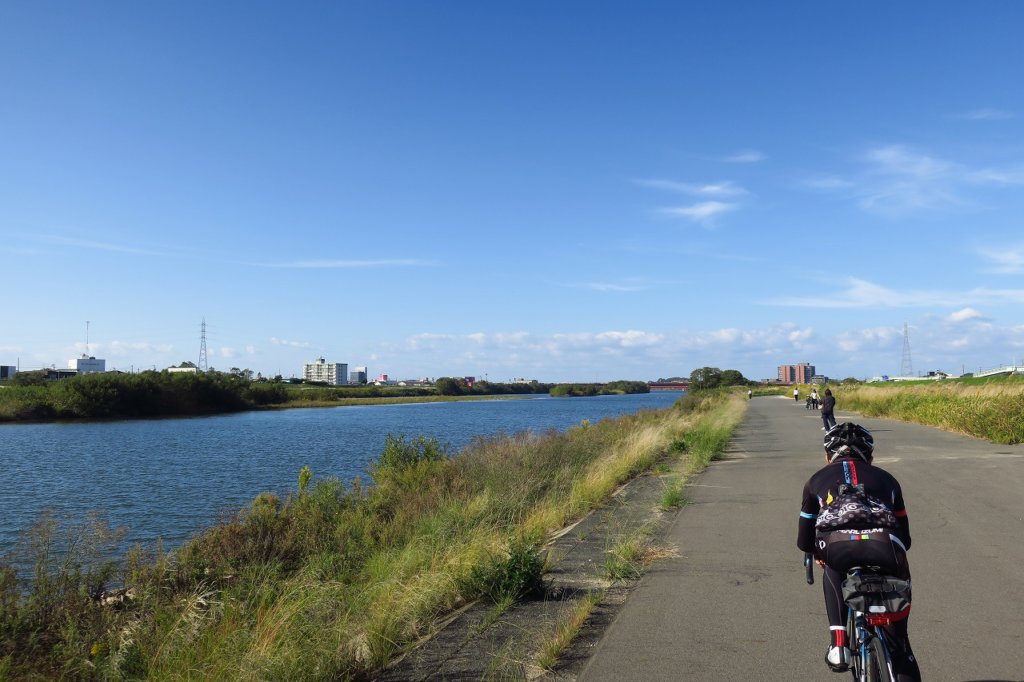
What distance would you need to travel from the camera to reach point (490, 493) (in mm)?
12984

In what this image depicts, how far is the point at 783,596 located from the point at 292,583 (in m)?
4.56

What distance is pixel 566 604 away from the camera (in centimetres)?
646

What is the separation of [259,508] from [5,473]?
18.2 meters

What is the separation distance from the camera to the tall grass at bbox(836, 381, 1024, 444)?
22.7m

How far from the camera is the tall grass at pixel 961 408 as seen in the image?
2270 cm

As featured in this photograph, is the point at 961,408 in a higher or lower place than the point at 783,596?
higher

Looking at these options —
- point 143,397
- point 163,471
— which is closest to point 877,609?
point 163,471

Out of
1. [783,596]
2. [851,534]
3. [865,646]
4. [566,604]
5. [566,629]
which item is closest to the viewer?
[865,646]

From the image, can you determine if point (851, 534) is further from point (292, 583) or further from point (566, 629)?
point (292, 583)

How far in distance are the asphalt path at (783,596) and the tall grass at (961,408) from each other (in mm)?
10230

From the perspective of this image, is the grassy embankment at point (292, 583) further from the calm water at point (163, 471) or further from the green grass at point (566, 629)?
the calm water at point (163, 471)

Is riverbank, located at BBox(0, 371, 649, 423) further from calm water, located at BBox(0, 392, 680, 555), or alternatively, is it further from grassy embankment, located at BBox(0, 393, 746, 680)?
grassy embankment, located at BBox(0, 393, 746, 680)

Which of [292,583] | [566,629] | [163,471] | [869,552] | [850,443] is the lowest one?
[163,471]

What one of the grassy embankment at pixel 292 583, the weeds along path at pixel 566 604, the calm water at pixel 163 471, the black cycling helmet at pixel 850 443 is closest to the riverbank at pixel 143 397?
the calm water at pixel 163 471
